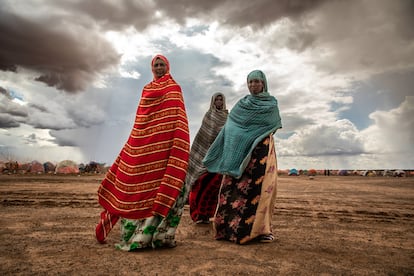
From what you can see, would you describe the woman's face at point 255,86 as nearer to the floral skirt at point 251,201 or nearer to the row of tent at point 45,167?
the floral skirt at point 251,201

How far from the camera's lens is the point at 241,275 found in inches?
110

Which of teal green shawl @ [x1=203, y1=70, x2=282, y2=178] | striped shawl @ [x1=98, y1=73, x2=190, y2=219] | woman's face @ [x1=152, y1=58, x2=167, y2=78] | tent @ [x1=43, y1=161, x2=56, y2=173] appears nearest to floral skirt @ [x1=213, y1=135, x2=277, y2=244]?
teal green shawl @ [x1=203, y1=70, x2=282, y2=178]

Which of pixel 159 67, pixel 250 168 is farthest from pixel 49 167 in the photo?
pixel 250 168

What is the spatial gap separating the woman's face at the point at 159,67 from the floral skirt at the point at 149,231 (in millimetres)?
1723

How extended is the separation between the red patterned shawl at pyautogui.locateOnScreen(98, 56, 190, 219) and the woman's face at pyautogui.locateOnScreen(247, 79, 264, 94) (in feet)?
3.72

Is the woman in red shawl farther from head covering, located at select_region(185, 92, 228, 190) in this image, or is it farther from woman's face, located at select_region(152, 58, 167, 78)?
head covering, located at select_region(185, 92, 228, 190)

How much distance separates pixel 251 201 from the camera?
163 inches

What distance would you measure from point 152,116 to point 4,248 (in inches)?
95.8

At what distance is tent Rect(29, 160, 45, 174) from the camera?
3181cm

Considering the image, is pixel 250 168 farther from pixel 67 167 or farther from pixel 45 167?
pixel 45 167

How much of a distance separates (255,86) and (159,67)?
1.42 m

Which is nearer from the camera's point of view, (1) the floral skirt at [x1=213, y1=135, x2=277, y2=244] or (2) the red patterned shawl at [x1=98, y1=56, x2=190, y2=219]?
(2) the red patterned shawl at [x1=98, y1=56, x2=190, y2=219]

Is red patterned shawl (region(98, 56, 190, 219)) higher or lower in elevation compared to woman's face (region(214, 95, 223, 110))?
lower

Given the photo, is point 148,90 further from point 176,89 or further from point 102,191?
point 102,191
